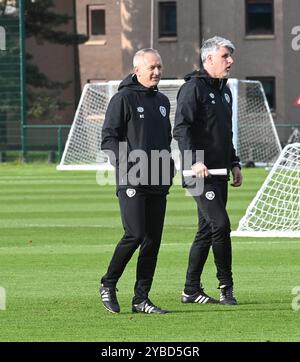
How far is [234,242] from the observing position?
693 inches

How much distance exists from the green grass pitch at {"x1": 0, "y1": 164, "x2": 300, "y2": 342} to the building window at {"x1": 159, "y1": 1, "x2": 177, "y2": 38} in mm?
38941

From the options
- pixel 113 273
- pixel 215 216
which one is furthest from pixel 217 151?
pixel 113 273

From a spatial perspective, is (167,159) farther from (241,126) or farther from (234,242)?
(241,126)

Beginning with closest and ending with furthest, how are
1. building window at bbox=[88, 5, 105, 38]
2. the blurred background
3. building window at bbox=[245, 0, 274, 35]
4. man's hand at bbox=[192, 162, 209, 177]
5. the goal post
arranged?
man's hand at bbox=[192, 162, 209, 177] → the goal post → the blurred background → building window at bbox=[245, 0, 274, 35] → building window at bbox=[88, 5, 105, 38]

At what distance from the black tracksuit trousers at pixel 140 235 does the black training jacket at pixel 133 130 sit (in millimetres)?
94

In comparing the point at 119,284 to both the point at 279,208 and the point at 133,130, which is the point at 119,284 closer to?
the point at 133,130

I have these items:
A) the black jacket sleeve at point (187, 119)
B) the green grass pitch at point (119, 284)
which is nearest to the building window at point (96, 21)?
the green grass pitch at point (119, 284)

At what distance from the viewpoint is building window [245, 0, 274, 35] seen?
61.6 m

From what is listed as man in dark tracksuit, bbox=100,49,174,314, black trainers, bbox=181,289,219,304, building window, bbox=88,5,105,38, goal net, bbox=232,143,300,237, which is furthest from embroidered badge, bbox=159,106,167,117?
building window, bbox=88,5,105,38

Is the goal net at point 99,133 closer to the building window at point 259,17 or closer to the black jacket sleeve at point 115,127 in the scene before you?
the building window at point 259,17

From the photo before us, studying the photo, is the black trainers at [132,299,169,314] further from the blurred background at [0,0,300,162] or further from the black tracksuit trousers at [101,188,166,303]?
the blurred background at [0,0,300,162]

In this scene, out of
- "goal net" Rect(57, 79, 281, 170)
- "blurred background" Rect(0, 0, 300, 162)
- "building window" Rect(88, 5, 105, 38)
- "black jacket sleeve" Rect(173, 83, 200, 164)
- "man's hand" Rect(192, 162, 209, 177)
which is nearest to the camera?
"man's hand" Rect(192, 162, 209, 177)

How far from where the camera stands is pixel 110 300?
11164 mm
